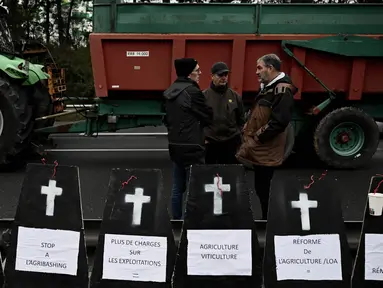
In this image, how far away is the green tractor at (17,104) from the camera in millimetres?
8242

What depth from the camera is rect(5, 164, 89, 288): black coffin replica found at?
362 centimetres

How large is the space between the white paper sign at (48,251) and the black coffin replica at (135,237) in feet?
0.54

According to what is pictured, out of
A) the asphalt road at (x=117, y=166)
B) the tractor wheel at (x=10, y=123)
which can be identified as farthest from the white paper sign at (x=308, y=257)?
the tractor wheel at (x=10, y=123)

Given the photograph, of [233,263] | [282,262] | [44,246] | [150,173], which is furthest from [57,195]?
[282,262]

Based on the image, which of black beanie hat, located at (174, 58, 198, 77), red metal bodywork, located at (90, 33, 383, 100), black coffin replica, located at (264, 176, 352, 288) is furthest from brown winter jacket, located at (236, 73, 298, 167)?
red metal bodywork, located at (90, 33, 383, 100)

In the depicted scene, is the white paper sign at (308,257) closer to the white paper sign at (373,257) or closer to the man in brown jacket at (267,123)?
the white paper sign at (373,257)

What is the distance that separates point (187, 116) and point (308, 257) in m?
2.06

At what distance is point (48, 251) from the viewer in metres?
3.63

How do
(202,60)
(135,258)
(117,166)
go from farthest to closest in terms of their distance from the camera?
(117,166)
(202,60)
(135,258)

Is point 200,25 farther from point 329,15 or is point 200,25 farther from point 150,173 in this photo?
point 150,173

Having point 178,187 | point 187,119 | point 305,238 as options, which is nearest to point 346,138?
point 178,187

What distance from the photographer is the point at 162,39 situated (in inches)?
320

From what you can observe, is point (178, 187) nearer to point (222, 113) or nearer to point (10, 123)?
point (222, 113)

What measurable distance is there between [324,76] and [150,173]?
530 centimetres
